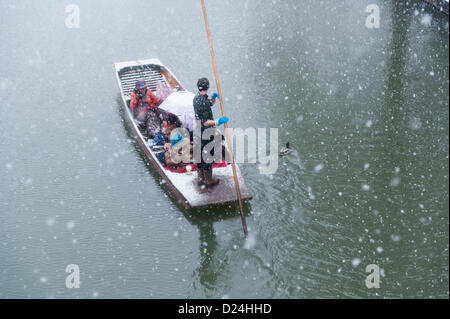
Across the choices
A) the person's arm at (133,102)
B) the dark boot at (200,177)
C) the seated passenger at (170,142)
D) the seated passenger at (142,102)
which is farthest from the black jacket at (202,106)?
the person's arm at (133,102)

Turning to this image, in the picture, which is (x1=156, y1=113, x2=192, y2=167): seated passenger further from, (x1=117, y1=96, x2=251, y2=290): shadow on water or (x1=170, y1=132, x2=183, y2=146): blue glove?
(x1=117, y1=96, x2=251, y2=290): shadow on water

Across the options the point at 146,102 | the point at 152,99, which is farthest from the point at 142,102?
the point at 152,99

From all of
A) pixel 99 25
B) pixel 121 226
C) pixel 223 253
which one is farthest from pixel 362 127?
pixel 99 25

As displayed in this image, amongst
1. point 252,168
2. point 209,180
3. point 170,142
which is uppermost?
point 170,142

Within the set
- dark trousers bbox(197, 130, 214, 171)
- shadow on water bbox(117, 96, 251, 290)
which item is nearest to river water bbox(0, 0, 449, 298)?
shadow on water bbox(117, 96, 251, 290)

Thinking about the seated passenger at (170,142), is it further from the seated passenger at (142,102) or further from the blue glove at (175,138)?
the seated passenger at (142,102)

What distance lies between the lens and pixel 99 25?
15.2m

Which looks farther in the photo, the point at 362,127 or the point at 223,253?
the point at 362,127

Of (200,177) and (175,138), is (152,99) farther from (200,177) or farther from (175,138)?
(200,177)

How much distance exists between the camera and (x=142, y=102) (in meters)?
9.09

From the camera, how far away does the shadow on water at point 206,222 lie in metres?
6.55

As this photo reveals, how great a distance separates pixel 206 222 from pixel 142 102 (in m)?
3.09
